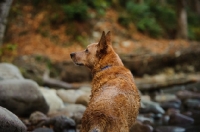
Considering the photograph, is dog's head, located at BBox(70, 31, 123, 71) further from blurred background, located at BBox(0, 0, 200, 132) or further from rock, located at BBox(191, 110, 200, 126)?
blurred background, located at BBox(0, 0, 200, 132)

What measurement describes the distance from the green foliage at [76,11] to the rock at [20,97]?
36.0 ft

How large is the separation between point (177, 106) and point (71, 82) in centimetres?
593

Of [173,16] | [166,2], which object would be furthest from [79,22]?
[166,2]

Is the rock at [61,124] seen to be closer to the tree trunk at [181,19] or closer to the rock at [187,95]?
the rock at [187,95]

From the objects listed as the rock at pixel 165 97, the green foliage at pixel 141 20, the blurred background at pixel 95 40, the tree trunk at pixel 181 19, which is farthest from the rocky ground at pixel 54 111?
the tree trunk at pixel 181 19

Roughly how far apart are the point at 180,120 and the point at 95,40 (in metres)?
10.2

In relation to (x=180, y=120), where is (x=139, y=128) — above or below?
below

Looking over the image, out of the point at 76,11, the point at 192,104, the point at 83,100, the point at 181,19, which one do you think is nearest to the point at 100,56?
the point at 83,100

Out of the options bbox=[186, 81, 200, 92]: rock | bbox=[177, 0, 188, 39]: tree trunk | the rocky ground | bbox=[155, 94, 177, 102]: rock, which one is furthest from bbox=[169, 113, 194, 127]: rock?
bbox=[177, 0, 188, 39]: tree trunk

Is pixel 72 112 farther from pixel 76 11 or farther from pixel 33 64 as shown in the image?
pixel 76 11

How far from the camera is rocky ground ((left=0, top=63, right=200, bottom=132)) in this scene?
788cm

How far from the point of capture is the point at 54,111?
981 cm

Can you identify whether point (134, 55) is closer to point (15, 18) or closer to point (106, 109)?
point (15, 18)

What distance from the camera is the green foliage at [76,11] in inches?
763
